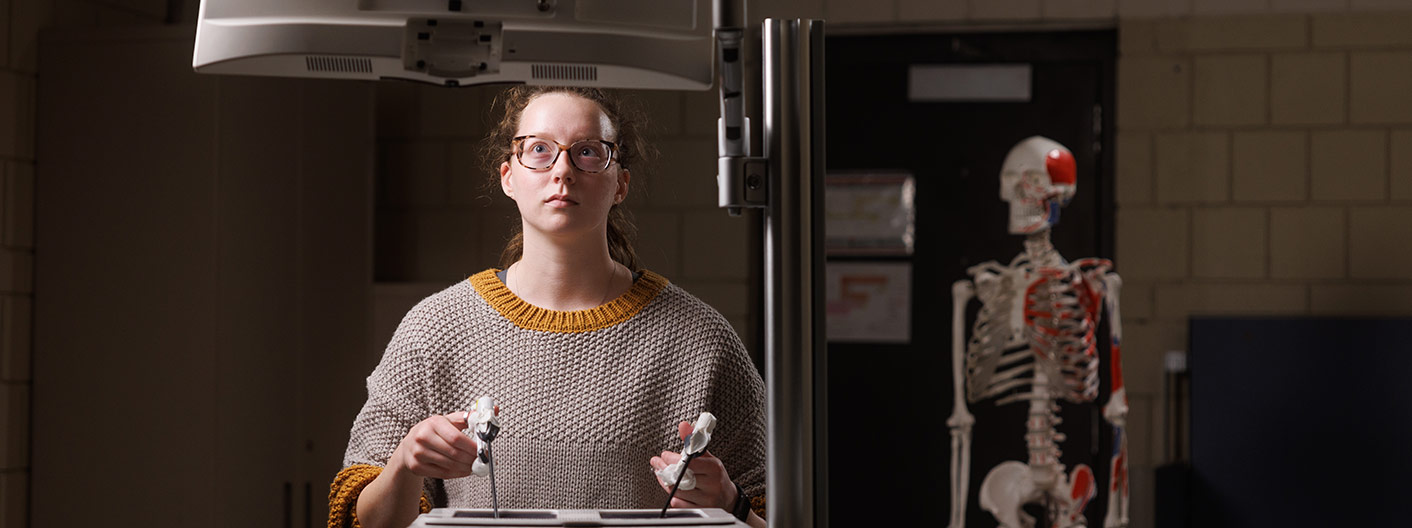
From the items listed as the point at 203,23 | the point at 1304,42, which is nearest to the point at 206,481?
the point at 203,23

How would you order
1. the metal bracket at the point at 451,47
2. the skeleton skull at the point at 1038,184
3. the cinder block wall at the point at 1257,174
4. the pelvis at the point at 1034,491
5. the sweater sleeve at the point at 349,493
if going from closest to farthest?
1. the metal bracket at the point at 451,47
2. the sweater sleeve at the point at 349,493
3. the pelvis at the point at 1034,491
4. the skeleton skull at the point at 1038,184
5. the cinder block wall at the point at 1257,174

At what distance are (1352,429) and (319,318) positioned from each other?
2.84m

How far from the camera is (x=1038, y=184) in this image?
2980 millimetres

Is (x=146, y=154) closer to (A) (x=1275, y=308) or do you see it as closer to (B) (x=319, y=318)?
(B) (x=319, y=318)

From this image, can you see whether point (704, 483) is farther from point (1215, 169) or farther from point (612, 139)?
point (1215, 169)

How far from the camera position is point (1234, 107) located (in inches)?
144

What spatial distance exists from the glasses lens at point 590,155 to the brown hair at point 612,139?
2cm

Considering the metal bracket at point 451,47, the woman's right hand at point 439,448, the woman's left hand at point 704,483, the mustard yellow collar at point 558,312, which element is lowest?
the woman's left hand at point 704,483

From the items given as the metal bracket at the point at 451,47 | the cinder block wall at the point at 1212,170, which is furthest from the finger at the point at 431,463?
the cinder block wall at the point at 1212,170

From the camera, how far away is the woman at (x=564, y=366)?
124cm

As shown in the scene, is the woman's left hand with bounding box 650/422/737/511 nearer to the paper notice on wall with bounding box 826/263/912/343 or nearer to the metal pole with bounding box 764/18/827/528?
the metal pole with bounding box 764/18/827/528

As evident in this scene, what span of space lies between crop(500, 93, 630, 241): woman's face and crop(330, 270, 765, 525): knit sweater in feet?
0.31

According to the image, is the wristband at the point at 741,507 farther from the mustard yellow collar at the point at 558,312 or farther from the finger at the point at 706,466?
the mustard yellow collar at the point at 558,312

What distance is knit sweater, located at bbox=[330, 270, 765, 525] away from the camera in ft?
4.07
